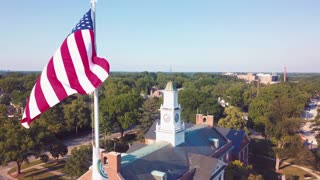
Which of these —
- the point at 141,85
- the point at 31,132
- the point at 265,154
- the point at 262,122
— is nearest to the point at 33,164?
the point at 31,132

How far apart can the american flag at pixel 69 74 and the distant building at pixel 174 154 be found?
1335 cm

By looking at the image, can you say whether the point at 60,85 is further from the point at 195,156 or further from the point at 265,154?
the point at 265,154

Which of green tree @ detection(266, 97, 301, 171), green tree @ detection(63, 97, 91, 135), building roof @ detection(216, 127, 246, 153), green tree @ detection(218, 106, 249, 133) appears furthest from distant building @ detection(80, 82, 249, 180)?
green tree @ detection(63, 97, 91, 135)

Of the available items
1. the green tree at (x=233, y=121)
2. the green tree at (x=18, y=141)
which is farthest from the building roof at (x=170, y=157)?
the green tree at (x=18, y=141)

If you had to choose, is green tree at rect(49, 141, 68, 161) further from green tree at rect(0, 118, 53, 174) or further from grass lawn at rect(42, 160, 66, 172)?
grass lawn at rect(42, 160, 66, 172)

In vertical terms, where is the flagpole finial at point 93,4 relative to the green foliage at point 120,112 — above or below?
above

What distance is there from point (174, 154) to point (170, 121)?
12.7ft

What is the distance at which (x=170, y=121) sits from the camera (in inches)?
1316

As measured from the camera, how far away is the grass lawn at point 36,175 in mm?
39750

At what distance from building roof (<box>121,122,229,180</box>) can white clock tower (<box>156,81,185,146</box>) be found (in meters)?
0.87

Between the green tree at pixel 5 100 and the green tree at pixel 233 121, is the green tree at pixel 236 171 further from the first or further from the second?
the green tree at pixel 5 100

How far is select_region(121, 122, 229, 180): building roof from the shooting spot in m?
25.8

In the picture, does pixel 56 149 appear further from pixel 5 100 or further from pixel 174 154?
pixel 5 100

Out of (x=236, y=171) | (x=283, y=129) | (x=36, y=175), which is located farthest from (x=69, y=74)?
(x=283, y=129)
